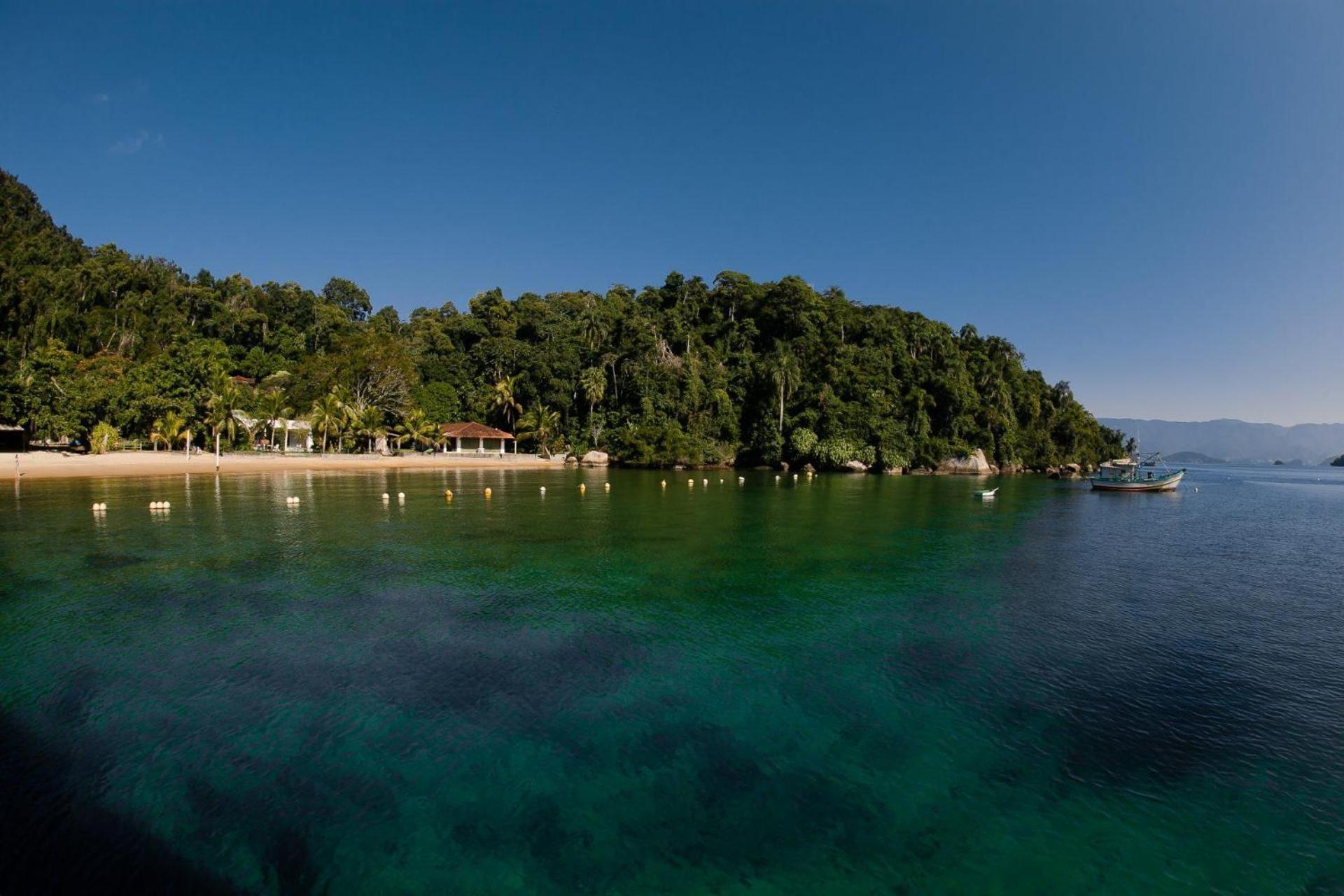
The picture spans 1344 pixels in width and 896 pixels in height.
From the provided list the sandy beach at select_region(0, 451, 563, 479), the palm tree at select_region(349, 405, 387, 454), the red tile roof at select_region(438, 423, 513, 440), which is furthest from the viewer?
the red tile roof at select_region(438, 423, 513, 440)

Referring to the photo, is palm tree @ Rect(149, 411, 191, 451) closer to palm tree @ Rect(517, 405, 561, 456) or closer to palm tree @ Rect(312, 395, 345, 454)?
palm tree @ Rect(312, 395, 345, 454)

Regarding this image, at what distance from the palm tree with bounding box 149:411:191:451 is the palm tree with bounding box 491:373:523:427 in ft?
101

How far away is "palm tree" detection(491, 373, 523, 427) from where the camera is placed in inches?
2968

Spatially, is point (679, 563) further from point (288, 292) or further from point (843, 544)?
point (288, 292)

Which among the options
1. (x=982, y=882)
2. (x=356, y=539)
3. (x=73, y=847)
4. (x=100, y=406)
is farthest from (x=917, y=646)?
(x=100, y=406)

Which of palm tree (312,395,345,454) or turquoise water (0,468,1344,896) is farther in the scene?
palm tree (312,395,345,454)

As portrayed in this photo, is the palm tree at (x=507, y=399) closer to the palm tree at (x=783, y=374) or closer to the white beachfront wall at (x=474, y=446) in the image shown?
the white beachfront wall at (x=474, y=446)

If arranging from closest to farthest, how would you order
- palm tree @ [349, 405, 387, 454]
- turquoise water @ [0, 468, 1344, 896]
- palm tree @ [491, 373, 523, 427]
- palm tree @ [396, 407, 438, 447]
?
turquoise water @ [0, 468, 1344, 896]
palm tree @ [349, 405, 387, 454]
palm tree @ [396, 407, 438, 447]
palm tree @ [491, 373, 523, 427]

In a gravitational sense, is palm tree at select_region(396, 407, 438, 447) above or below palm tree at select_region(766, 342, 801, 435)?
below

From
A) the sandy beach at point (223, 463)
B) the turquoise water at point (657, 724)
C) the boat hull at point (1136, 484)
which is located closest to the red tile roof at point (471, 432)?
the sandy beach at point (223, 463)

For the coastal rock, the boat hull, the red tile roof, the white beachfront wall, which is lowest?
the boat hull

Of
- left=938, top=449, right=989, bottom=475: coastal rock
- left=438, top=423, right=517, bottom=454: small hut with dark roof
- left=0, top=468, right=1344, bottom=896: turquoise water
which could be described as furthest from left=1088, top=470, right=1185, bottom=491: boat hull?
left=438, top=423, right=517, bottom=454: small hut with dark roof

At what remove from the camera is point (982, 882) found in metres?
5.71

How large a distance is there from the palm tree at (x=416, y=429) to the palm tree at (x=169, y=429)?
1963 centimetres
